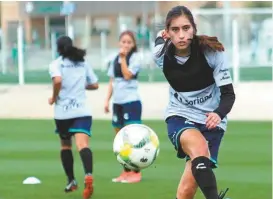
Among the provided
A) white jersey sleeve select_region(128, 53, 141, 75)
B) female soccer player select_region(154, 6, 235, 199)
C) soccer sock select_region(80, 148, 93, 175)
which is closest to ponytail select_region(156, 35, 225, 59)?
female soccer player select_region(154, 6, 235, 199)

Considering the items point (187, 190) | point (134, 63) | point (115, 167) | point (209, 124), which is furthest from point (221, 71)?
point (115, 167)

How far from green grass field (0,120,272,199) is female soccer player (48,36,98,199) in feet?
1.96

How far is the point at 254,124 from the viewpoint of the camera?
1989 cm

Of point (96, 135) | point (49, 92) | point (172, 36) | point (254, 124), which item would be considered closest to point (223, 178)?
point (172, 36)

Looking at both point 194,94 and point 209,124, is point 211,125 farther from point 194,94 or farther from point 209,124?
point 194,94

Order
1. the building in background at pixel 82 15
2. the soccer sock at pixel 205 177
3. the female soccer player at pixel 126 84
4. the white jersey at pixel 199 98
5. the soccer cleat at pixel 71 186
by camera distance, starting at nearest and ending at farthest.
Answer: the soccer sock at pixel 205 177
the white jersey at pixel 199 98
the soccer cleat at pixel 71 186
the female soccer player at pixel 126 84
the building in background at pixel 82 15

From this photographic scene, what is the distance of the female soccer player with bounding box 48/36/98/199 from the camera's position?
9.68m

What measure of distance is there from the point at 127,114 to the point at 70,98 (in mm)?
1990

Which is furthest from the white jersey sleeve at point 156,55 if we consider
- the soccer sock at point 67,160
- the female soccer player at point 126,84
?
the female soccer player at point 126,84

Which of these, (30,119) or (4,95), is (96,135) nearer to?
(30,119)

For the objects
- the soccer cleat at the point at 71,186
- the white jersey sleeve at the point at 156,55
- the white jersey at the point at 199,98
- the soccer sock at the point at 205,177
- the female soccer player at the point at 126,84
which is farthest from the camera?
the female soccer player at the point at 126,84

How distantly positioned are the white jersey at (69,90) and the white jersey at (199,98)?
103 inches

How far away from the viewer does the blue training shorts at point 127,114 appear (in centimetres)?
→ 1161

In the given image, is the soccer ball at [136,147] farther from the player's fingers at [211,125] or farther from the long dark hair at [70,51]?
the long dark hair at [70,51]
